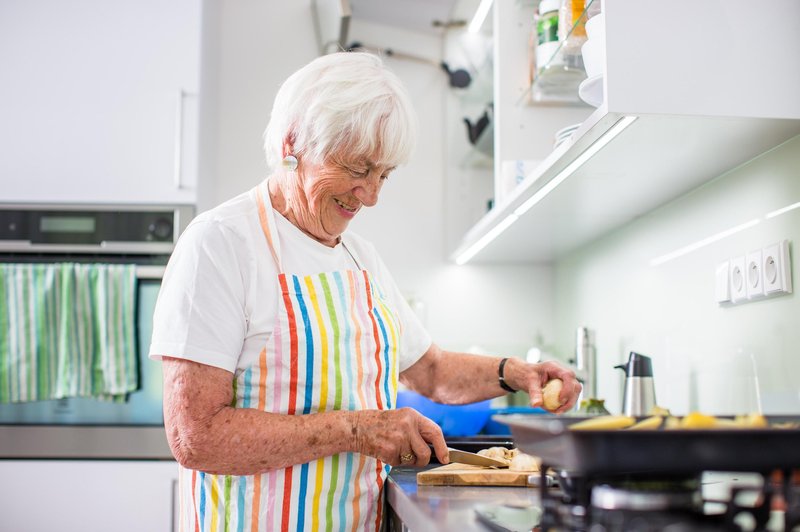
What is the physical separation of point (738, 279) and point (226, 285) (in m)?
0.94

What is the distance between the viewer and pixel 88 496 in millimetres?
2283

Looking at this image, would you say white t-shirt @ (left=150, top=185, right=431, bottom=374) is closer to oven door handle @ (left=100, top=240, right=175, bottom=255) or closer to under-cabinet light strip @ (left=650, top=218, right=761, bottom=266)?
under-cabinet light strip @ (left=650, top=218, right=761, bottom=266)

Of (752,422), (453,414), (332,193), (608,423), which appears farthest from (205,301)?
(453,414)

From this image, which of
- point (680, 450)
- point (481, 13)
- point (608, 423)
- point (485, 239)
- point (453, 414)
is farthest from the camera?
point (485, 239)

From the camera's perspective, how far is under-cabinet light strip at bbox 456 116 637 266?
1259mm

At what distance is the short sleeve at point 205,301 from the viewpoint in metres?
1.19

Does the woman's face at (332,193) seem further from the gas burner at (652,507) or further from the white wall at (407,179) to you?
the white wall at (407,179)

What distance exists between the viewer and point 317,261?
1.43m

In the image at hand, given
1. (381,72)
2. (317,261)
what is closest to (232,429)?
(317,261)

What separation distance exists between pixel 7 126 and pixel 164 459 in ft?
3.63

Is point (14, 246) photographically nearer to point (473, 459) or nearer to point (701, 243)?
point (473, 459)

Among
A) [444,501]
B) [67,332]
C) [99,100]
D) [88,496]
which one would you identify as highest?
[99,100]

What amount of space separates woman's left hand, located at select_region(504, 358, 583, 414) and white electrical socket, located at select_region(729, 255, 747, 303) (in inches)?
13.2

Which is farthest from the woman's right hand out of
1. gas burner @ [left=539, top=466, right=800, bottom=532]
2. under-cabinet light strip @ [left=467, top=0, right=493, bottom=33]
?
under-cabinet light strip @ [left=467, top=0, right=493, bottom=33]
